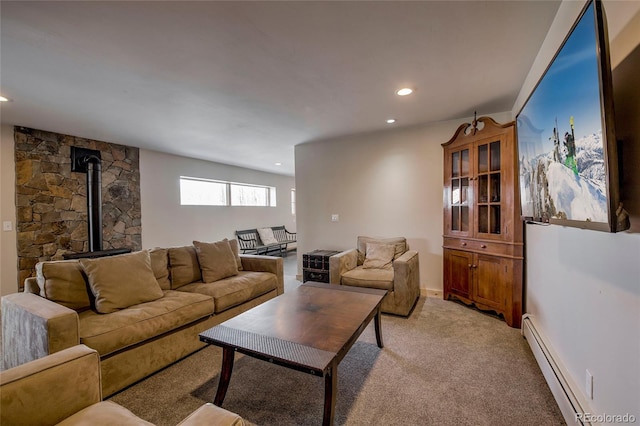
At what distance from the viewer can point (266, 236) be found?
7.33 meters

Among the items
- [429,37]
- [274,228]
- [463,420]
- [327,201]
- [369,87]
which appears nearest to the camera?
[463,420]

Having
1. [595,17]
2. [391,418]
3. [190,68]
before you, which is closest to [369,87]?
[190,68]

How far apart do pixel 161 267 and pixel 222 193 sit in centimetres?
409

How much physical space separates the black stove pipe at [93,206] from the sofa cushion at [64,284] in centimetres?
221

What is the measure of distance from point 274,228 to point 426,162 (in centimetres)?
538

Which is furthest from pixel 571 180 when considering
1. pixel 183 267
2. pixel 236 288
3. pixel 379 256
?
pixel 183 267

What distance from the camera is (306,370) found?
1.28 meters

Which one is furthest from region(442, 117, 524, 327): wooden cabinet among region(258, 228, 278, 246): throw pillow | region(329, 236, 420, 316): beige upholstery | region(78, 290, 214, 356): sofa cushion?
region(258, 228, 278, 246): throw pillow

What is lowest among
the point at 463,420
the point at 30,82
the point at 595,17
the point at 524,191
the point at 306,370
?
the point at 463,420

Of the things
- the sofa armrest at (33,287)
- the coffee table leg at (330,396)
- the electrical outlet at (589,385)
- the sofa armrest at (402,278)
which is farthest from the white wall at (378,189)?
the sofa armrest at (33,287)

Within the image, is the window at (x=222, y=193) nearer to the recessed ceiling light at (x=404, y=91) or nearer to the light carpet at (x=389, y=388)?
the light carpet at (x=389, y=388)

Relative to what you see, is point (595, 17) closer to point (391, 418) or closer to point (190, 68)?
point (391, 418)

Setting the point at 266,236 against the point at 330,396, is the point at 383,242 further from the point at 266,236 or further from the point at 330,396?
the point at 266,236

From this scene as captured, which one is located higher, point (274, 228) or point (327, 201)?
point (327, 201)
